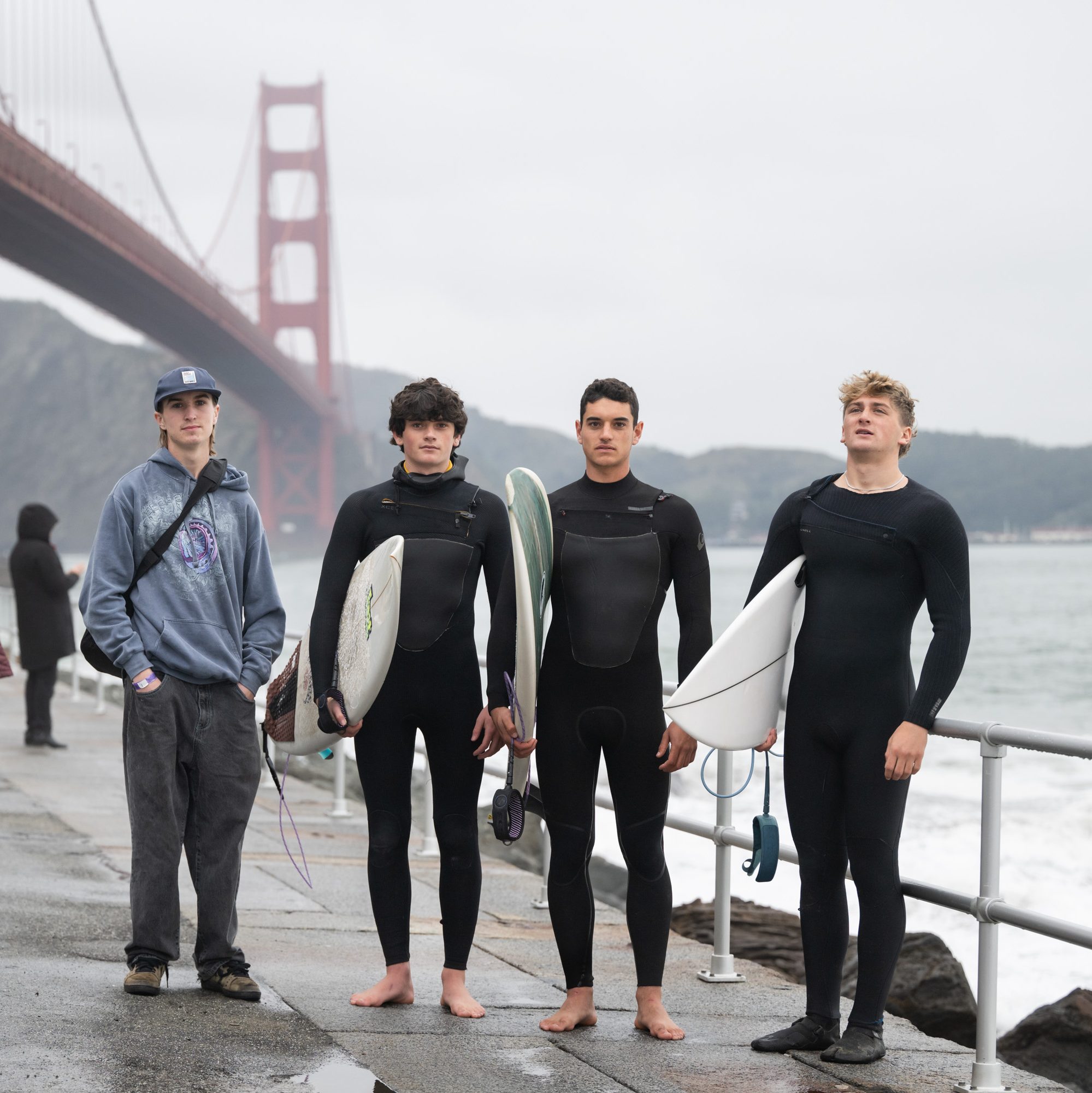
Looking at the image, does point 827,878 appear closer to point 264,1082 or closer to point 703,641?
point 703,641

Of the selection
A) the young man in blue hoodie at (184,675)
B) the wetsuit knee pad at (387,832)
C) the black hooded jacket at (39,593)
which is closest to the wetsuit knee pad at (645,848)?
the wetsuit knee pad at (387,832)

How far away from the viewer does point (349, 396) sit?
53344mm

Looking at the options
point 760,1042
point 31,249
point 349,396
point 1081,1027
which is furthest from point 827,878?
point 349,396

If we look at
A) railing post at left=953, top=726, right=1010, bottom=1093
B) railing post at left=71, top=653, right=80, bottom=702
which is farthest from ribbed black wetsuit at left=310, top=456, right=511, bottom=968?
railing post at left=71, top=653, right=80, bottom=702

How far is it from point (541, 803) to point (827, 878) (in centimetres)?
64

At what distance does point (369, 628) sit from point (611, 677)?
0.54 meters

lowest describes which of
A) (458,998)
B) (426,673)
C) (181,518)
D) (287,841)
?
(287,841)

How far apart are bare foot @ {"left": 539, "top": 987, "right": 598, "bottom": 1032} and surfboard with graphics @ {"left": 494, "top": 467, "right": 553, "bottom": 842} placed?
37 centimetres

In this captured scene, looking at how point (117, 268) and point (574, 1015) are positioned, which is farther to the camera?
point (117, 268)

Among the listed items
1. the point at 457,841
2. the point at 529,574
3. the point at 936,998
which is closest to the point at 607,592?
the point at 529,574

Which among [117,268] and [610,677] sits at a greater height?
[117,268]

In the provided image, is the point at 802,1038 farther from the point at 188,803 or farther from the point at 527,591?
the point at 188,803

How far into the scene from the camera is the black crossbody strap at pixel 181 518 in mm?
3252

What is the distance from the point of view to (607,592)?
3.10 m
